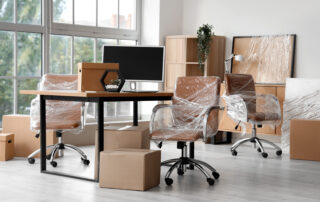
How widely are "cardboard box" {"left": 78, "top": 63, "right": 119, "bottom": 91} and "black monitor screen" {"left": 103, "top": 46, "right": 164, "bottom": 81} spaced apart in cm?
93

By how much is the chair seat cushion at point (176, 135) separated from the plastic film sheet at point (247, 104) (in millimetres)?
1780

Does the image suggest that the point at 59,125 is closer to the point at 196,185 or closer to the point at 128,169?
the point at 128,169

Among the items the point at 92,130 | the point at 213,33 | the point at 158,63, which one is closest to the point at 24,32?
the point at 92,130


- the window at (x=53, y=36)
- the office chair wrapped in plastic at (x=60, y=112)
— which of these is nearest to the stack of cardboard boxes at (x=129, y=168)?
the office chair wrapped in plastic at (x=60, y=112)

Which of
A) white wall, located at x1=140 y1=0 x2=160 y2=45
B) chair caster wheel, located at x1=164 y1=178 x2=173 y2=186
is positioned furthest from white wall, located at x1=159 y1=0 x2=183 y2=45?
chair caster wheel, located at x1=164 y1=178 x2=173 y2=186

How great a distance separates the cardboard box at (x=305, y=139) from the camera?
586 cm

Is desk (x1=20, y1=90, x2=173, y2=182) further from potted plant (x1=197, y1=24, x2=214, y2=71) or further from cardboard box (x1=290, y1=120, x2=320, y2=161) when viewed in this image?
potted plant (x1=197, y1=24, x2=214, y2=71)

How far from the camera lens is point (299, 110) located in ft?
20.9

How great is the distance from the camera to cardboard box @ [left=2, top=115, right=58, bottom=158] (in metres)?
5.70

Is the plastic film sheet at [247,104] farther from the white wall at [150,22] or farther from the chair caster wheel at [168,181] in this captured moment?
the chair caster wheel at [168,181]

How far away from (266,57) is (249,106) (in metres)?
1.01

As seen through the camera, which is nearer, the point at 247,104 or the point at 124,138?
the point at 124,138

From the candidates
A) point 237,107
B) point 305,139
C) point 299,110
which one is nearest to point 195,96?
point 237,107

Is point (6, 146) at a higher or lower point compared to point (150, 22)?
lower
